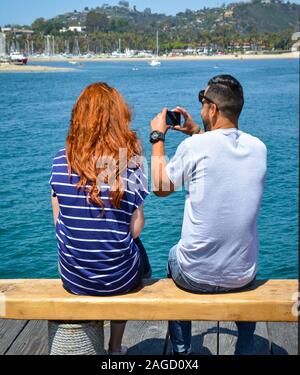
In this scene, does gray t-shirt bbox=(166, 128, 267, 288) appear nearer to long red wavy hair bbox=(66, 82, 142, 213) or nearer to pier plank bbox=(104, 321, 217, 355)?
long red wavy hair bbox=(66, 82, 142, 213)

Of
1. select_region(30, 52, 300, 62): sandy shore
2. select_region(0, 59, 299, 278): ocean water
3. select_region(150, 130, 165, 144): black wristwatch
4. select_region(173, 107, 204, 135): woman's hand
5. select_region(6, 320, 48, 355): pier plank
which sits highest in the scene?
select_region(30, 52, 300, 62): sandy shore

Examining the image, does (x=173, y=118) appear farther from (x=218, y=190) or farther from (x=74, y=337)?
(x=74, y=337)

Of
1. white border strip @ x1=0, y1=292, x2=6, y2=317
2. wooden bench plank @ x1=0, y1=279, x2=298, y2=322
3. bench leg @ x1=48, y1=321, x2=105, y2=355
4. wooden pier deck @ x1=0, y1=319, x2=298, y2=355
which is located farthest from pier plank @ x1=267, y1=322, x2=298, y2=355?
white border strip @ x1=0, y1=292, x2=6, y2=317

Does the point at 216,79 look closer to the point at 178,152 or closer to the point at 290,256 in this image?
the point at 178,152

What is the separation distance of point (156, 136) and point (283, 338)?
1.55 m

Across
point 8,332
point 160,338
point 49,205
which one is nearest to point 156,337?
point 160,338

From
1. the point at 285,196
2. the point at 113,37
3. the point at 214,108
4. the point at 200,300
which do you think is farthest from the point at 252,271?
the point at 113,37

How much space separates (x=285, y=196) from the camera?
1409 cm

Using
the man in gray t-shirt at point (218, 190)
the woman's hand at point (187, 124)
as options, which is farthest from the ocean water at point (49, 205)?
the man in gray t-shirt at point (218, 190)

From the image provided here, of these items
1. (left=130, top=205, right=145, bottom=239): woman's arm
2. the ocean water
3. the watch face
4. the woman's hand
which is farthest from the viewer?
the ocean water

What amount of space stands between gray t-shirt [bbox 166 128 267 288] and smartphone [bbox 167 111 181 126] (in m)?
0.29

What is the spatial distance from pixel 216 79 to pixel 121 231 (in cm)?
82

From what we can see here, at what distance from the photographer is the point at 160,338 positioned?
353cm

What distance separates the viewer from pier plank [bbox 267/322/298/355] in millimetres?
3352
